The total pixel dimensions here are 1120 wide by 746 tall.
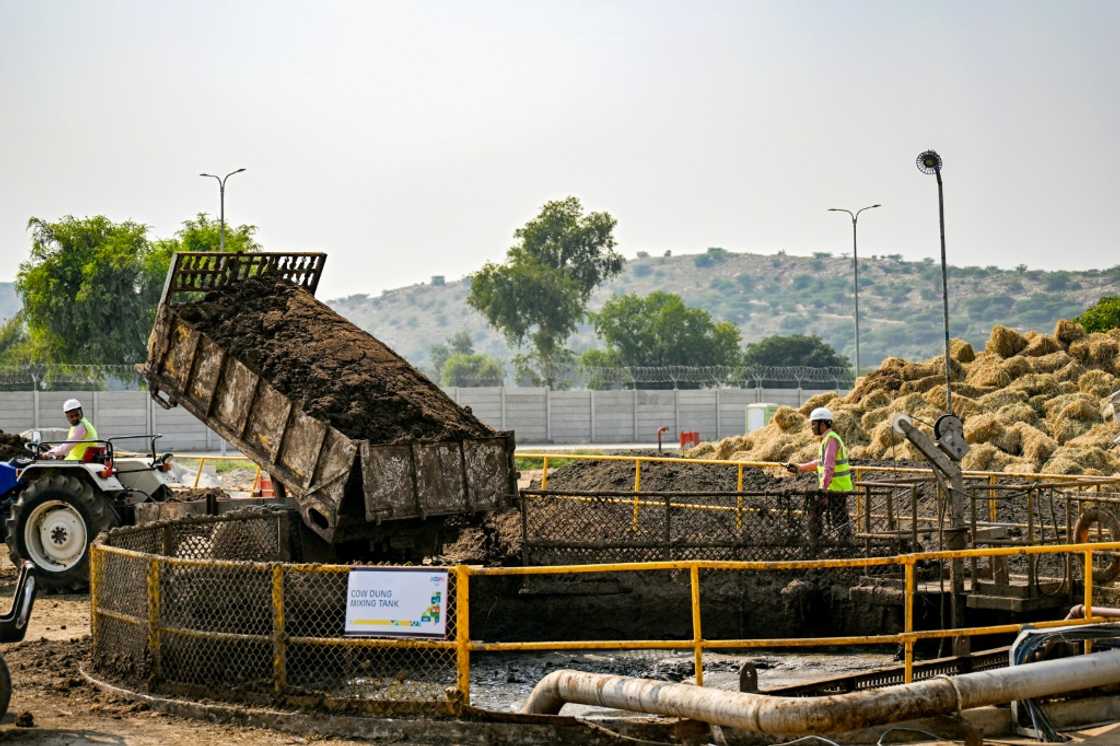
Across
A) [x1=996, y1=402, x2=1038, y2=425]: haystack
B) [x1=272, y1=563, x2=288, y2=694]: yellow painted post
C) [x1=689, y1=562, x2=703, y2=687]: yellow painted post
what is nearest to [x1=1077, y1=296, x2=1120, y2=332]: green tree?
[x1=996, y1=402, x2=1038, y2=425]: haystack

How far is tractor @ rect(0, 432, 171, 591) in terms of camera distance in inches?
649

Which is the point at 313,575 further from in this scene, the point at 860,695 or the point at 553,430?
the point at 553,430

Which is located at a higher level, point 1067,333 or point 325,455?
point 1067,333

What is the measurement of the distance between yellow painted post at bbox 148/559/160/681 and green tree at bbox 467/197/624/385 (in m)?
75.8

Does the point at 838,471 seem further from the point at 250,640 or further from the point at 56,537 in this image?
the point at 56,537

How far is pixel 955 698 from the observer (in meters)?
9.20

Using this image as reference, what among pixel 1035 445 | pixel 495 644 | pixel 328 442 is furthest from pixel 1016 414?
pixel 495 644

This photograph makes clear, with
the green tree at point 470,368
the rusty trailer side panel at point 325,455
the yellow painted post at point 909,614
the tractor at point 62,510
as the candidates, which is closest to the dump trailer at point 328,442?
the rusty trailer side panel at point 325,455

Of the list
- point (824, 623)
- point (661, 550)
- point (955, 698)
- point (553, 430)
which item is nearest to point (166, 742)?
point (955, 698)

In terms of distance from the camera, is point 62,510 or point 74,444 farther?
point 74,444

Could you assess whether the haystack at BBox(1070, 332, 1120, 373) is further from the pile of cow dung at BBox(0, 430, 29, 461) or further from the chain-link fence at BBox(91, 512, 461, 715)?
the chain-link fence at BBox(91, 512, 461, 715)

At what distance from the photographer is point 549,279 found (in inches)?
3543

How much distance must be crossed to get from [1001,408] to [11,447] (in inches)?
710

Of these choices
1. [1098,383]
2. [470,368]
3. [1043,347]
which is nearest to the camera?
[1098,383]
